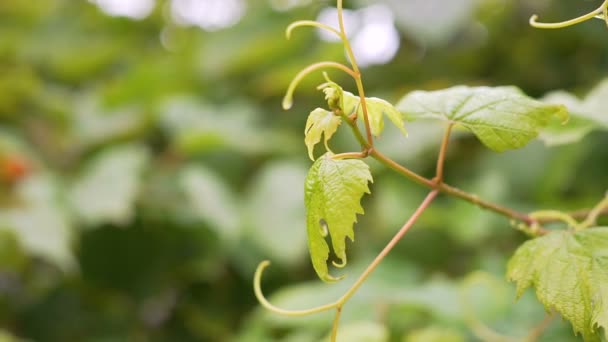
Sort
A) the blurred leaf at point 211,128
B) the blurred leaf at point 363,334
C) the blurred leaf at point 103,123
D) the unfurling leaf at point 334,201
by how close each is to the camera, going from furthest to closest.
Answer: the blurred leaf at point 103,123 → the blurred leaf at point 211,128 → the blurred leaf at point 363,334 → the unfurling leaf at point 334,201

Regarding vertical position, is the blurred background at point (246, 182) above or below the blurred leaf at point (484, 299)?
below

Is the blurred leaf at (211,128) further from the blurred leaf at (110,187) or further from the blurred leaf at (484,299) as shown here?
the blurred leaf at (484,299)

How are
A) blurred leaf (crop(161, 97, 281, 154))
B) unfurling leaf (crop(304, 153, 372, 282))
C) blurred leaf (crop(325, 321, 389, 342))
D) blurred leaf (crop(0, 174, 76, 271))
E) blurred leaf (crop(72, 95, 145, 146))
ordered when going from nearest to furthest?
1. unfurling leaf (crop(304, 153, 372, 282))
2. blurred leaf (crop(325, 321, 389, 342))
3. blurred leaf (crop(0, 174, 76, 271))
4. blurred leaf (crop(161, 97, 281, 154))
5. blurred leaf (crop(72, 95, 145, 146))

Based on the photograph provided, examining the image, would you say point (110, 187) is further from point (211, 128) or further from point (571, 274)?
point (571, 274)

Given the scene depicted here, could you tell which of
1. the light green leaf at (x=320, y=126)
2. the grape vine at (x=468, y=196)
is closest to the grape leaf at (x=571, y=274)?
the grape vine at (x=468, y=196)

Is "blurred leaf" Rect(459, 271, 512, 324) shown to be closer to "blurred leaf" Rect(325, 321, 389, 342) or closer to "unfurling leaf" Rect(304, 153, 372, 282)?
"blurred leaf" Rect(325, 321, 389, 342)

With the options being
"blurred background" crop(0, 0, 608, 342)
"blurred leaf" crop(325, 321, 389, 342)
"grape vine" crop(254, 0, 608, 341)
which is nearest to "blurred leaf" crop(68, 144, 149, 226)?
"blurred background" crop(0, 0, 608, 342)

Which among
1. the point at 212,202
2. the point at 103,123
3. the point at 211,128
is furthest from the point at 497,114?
the point at 103,123

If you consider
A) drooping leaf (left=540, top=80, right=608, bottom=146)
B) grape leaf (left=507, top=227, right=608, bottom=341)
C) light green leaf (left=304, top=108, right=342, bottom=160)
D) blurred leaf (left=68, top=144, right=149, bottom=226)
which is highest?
light green leaf (left=304, top=108, right=342, bottom=160)
